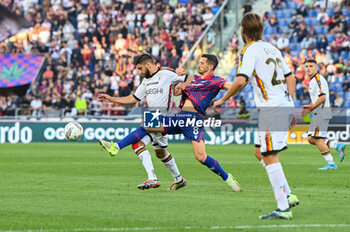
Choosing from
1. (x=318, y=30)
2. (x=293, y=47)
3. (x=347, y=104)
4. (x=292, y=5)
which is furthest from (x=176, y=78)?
(x=292, y=5)

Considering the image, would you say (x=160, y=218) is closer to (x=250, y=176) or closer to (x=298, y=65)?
(x=250, y=176)

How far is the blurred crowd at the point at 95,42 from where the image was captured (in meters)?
33.0

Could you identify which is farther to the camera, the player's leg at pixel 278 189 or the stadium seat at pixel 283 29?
the stadium seat at pixel 283 29

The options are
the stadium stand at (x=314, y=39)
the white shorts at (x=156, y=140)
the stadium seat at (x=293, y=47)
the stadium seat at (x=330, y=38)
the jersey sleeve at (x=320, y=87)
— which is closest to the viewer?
the white shorts at (x=156, y=140)

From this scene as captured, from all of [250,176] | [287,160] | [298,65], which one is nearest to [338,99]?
[298,65]

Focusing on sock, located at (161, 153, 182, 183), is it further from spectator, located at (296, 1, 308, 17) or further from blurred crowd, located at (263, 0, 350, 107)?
spectator, located at (296, 1, 308, 17)

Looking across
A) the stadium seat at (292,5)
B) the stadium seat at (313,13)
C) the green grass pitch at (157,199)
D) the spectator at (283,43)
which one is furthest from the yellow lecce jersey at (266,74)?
the stadium seat at (292,5)

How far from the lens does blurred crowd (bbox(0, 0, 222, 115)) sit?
3300 centimetres

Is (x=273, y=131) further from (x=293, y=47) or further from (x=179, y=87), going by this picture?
(x=293, y=47)

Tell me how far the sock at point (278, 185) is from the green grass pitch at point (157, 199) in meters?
0.25

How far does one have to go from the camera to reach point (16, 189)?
470 inches

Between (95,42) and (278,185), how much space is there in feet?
91.5

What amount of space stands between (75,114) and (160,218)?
77.2 ft

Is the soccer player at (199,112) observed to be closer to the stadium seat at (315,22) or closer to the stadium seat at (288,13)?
the stadium seat at (315,22)
